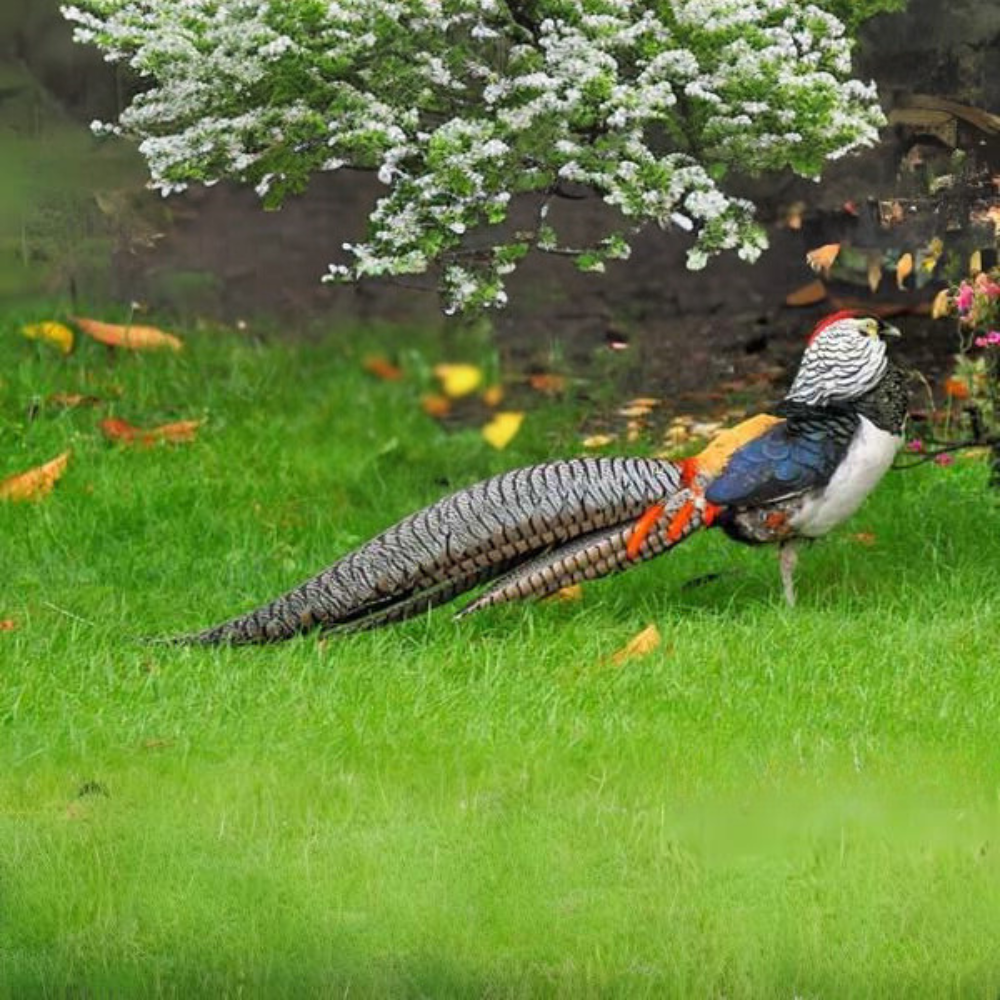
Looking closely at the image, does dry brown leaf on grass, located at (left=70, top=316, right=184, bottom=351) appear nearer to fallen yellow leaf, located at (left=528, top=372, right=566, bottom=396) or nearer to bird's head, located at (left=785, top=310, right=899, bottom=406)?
fallen yellow leaf, located at (left=528, top=372, right=566, bottom=396)

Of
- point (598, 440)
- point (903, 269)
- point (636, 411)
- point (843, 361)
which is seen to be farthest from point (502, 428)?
point (843, 361)

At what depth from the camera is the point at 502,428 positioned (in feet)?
28.7

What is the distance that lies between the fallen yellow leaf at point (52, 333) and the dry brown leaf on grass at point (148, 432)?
0.46m

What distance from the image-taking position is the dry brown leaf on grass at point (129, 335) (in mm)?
8836

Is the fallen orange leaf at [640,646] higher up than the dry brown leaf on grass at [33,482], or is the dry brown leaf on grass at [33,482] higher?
the fallen orange leaf at [640,646]

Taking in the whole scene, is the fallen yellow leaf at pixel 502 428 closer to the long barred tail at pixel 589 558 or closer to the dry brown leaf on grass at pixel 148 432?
the dry brown leaf on grass at pixel 148 432

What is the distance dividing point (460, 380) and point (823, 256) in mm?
1414

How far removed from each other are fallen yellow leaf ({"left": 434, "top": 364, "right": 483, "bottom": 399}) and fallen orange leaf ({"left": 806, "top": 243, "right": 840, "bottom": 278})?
129cm

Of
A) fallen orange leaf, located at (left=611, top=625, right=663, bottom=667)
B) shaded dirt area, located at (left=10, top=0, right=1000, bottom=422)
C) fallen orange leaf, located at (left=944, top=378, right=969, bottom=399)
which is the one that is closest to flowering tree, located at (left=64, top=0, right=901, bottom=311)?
shaded dirt area, located at (left=10, top=0, right=1000, bottom=422)

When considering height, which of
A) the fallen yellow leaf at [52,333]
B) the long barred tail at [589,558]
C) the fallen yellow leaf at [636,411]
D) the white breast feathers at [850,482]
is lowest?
the fallen yellow leaf at [636,411]

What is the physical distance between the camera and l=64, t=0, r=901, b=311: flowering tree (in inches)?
288

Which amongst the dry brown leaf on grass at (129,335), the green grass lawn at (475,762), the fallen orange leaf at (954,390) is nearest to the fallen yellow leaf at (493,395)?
the green grass lawn at (475,762)

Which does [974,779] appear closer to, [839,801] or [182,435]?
[839,801]

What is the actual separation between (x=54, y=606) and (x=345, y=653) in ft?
3.75
